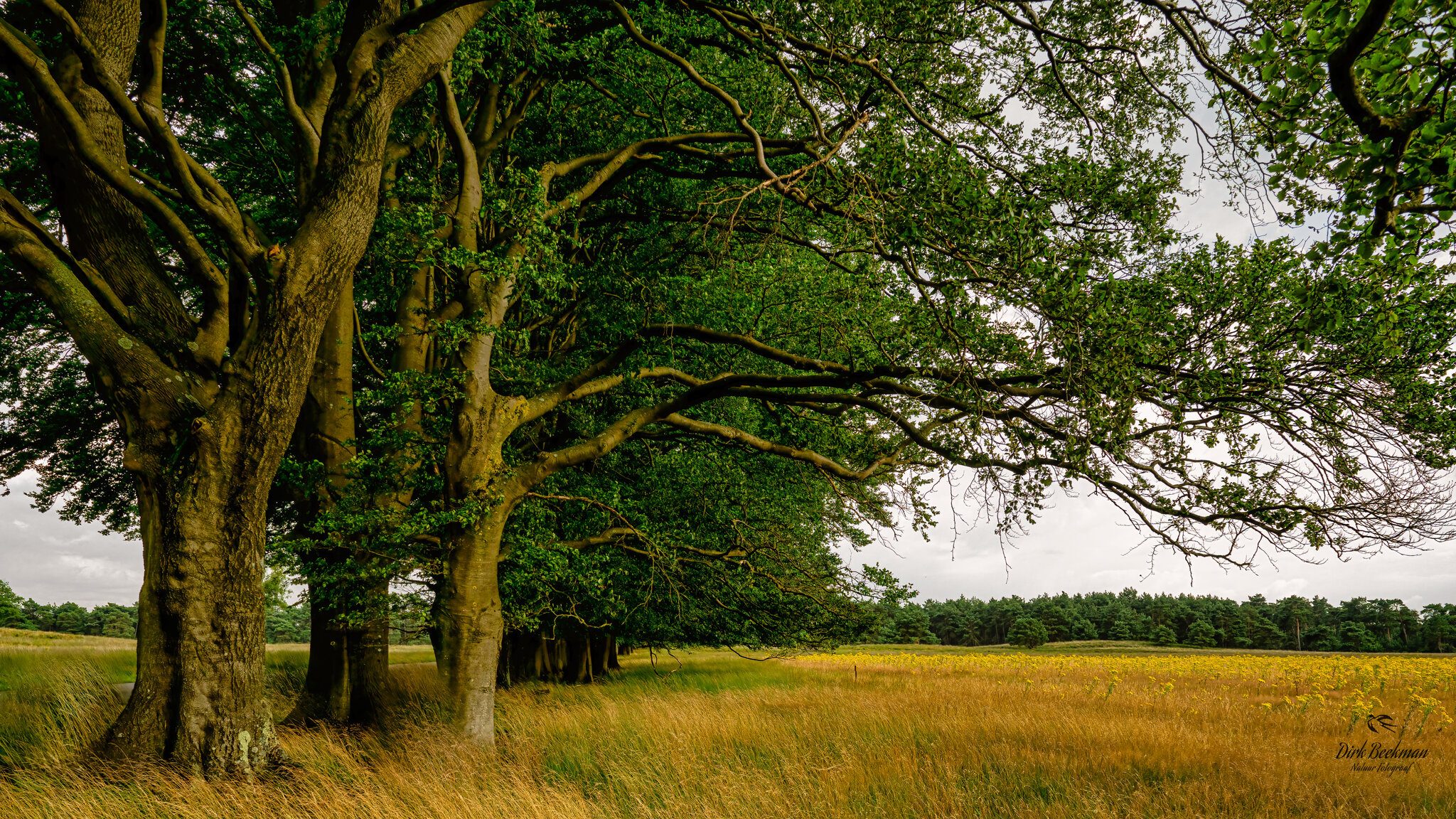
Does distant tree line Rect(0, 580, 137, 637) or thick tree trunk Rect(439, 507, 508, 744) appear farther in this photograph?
distant tree line Rect(0, 580, 137, 637)

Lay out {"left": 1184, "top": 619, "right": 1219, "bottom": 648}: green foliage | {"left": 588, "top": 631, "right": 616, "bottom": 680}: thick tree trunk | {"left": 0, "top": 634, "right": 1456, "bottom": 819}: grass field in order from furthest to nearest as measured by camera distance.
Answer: {"left": 1184, "top": 619, "right": 1219, "bottom": 648}: green foliage, {"left": 588, "top": 631, "right": 616, "bottom": 680}: thick tree trunk, {"left": 0, "top": 634, "right": 1456, "bottom": 819}: grass field

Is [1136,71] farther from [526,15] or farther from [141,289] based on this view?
[141,289]

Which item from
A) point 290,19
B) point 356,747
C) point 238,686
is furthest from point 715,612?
point 290,19

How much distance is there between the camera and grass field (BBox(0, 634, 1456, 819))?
537cm

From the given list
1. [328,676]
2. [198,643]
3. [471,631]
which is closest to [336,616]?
[328,676]

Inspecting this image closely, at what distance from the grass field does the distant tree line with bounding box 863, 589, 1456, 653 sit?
3940cm

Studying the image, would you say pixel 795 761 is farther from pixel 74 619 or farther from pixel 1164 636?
pixel 74 619

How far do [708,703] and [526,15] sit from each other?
1151 centimetres

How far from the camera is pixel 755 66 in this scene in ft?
29.7

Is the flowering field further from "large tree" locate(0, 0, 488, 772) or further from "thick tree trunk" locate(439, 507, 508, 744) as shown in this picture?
"large tree" locate(0, 0, 488, 772)
